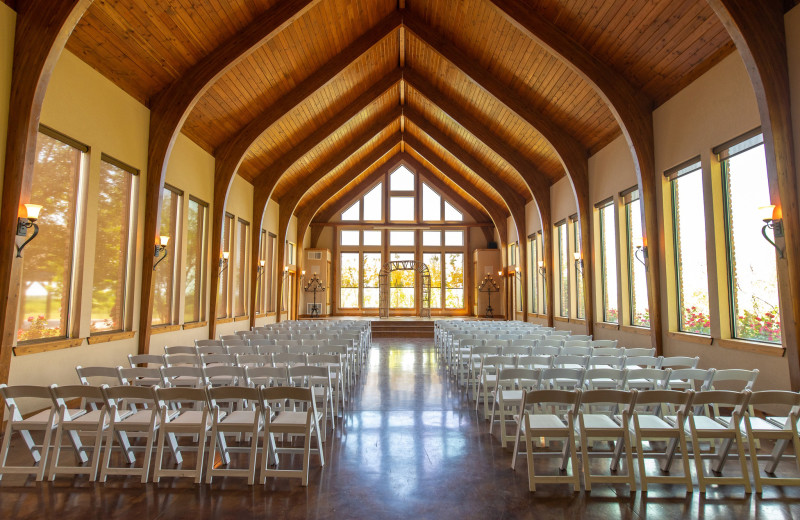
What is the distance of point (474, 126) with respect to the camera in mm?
13086

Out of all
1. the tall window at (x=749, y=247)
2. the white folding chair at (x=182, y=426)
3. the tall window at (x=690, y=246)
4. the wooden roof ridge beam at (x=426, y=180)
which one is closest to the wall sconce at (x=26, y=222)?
the white folding chair at (x=182, y=426)

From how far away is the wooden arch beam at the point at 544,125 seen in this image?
10.4 meters

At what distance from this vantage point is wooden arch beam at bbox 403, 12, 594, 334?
411 inches

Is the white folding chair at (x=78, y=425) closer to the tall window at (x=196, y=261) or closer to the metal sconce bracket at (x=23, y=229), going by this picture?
the metal sconce bracket at (x=23, y=229)

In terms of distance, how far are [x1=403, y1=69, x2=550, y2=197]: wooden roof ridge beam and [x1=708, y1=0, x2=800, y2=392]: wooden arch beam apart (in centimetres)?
792

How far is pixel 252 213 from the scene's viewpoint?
13.5 m

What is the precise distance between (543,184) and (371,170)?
336 inches

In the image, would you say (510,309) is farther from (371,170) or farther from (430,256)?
(371,170)

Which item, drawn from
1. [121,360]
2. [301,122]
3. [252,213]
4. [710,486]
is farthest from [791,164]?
[252,213]

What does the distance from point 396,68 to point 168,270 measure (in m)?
7.64

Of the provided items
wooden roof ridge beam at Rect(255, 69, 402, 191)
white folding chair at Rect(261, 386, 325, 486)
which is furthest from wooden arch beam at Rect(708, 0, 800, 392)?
wooden roof ridge beam at Rect(255, 69, 402, 191)

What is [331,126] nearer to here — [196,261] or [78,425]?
[196,261]

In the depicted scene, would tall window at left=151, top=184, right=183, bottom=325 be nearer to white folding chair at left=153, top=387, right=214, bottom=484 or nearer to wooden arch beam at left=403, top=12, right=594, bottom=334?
white folding chair at left=153, top=387, right=214, bottom=484

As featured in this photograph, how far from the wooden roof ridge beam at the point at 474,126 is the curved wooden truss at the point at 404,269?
6936 millimetres
